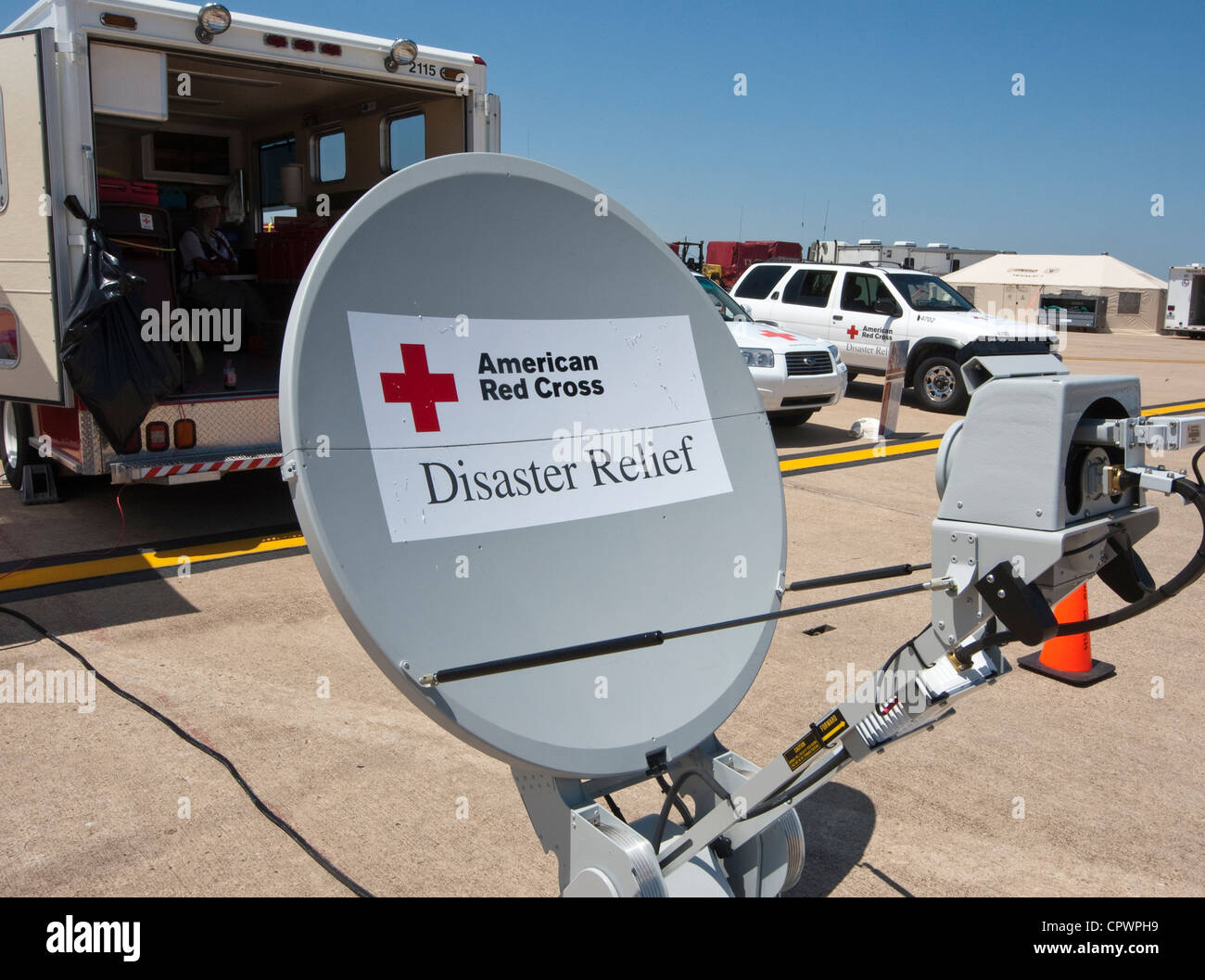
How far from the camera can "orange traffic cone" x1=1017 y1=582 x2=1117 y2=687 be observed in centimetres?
523

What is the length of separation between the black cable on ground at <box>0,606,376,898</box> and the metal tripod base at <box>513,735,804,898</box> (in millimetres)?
921

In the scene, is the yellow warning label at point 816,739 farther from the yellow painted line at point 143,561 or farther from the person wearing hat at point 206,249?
the person wearing hat at point 206,249

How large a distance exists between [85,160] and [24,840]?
4108 mm

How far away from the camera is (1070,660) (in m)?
5.30

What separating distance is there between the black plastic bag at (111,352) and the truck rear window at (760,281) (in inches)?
458

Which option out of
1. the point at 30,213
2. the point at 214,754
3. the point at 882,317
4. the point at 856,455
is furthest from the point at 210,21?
the point at 882,317

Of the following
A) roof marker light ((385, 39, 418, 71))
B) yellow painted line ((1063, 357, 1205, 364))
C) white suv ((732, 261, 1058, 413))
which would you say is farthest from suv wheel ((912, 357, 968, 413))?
yellow painted line ((1063, 357, 1205, 364))

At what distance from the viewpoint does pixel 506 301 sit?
298 centimetres

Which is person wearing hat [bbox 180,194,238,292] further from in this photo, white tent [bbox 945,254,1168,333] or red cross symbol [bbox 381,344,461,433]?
white tent [bbox 945,254,1168,333]

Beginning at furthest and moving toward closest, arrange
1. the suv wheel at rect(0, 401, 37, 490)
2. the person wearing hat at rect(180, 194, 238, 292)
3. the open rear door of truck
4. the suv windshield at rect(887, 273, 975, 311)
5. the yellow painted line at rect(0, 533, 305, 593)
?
the suv windshield at rect(887, 273, 975, 311) < the person wearing hat at rect(180, 194, 238, 292) < the suv wheel at rect(0, 401, 37, 490) < the yellow painted line at rect(0, 533, 305, 593) < the open rear door of truck

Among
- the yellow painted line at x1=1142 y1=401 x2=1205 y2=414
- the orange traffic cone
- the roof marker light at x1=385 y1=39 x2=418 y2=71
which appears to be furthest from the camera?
the yellow painted line at x1=1142 y1=401 x2=1205 y2=414

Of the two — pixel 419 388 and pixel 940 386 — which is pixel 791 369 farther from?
pixel 419 388

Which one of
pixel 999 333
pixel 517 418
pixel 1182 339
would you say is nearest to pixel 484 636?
pixel 517 418

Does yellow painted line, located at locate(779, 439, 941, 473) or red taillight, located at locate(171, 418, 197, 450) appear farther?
yellow painted line, located at locate(779, 439, 941, 473)
